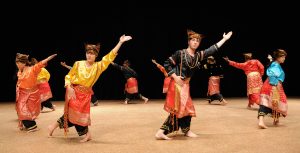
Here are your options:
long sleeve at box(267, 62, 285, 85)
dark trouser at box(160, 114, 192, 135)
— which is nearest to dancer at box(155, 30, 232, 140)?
dark trouser at box(160, 114, 192, 135)

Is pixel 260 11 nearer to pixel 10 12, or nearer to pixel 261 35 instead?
pixel 261 35

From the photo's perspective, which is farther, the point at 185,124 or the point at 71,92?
the point at 185,124

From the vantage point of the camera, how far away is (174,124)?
355cm

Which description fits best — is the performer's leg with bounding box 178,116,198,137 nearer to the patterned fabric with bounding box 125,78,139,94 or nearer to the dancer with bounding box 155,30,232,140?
the dancer with bounding box 155,30,232,140

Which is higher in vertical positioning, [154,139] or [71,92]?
[71,92]

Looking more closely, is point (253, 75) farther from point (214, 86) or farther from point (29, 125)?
point (29, 125)

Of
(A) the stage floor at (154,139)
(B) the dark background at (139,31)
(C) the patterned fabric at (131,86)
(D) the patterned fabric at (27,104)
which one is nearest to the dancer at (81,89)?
(A) the stage floor at (154,139)

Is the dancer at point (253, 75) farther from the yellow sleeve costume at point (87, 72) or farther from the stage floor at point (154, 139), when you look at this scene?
the yellow sleeve costume at point (87, 72)

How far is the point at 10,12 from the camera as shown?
31.0 ft

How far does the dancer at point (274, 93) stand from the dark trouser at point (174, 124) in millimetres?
1102

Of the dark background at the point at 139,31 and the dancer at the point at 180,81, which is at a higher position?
the dark background at the point at 139,31

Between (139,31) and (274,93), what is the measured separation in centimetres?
665

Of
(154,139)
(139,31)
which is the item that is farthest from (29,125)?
(139,31)

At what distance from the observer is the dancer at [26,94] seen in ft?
13.9
